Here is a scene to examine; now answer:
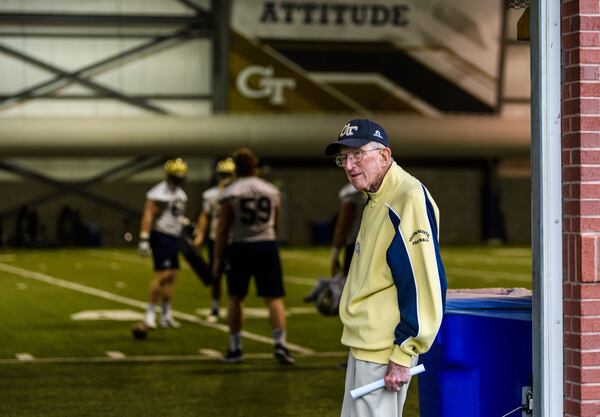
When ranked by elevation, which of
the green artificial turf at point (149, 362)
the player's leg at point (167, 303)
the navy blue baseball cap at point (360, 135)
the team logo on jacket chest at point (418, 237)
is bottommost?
the green artificial turf at point (149, 362)

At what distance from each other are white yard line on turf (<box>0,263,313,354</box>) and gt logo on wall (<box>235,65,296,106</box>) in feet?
46.7

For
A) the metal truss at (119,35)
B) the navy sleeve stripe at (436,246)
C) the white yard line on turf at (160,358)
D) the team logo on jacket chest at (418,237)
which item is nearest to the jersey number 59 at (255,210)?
the white yard line on turf at (160,358)

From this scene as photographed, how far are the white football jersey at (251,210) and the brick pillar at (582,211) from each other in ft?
23.2

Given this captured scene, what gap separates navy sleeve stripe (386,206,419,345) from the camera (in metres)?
5.58

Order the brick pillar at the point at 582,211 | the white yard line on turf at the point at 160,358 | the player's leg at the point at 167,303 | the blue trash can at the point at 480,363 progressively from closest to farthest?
the brick pillar at the point at 582,211, the blue trash can at the point at 480,363, the white yard line on turf at the point at 160,358, the player's leg at the point at 167,303

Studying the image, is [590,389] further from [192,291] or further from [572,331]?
[192,291]

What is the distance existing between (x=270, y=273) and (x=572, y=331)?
7.09 m

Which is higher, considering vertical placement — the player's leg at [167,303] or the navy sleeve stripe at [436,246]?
the navy sleeve stripe at [436,246]

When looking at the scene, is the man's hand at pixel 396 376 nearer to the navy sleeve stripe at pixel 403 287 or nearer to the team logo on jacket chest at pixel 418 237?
the navy sleeve stripe at pixel 403 287

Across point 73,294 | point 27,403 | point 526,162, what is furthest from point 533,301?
point 526,162

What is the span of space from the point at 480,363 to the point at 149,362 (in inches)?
302

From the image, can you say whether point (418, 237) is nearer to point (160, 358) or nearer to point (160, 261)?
point (160, 358)

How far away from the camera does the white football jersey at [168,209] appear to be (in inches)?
634

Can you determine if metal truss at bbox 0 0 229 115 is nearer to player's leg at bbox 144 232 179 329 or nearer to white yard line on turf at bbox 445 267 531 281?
white yard line on turf at bbox 445 267 531 281
